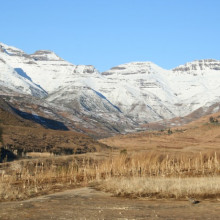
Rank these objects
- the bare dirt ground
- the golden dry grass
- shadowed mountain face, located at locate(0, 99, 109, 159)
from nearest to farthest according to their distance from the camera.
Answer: the bare dirt ground
the golden dry grass
shadowed mountain face, located at locate(0, 99, 109, 159)

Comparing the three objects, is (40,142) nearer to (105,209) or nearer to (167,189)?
(167,189)

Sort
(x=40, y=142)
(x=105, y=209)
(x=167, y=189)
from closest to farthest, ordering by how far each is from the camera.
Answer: (x=105, y=209)
(x=167, y=189)
(x=40, y=142)

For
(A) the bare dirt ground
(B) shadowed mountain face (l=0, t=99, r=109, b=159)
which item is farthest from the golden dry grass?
(B) shadowed mountain face (l=0, t=99, r=109, b=159)

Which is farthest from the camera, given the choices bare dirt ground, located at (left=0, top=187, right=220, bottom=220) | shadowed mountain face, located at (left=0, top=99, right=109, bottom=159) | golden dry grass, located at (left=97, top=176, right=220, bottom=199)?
shadowed mountain face, located at (left=0, top=99, right=109, bottom=159)

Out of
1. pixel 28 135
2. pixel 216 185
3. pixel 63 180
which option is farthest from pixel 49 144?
pixel 216 185

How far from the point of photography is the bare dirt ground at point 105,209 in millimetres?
11727

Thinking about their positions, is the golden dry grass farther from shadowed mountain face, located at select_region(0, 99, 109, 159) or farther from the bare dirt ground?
shadowed mountain face, located at select_region(0, 99, 109, 159)

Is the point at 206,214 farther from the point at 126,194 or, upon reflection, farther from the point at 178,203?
the point at 126,194

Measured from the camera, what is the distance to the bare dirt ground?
Result: 1173cm

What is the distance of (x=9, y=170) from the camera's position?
90.2 feet

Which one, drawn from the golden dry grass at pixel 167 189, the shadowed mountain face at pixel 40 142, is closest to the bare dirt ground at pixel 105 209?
the golden dry grass at pixel 167 189

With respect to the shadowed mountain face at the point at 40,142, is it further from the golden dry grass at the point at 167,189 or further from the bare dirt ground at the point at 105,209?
the bare dirt ground at the point at 105,209

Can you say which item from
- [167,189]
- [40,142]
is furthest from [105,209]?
[40,142]

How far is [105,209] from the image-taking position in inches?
510
